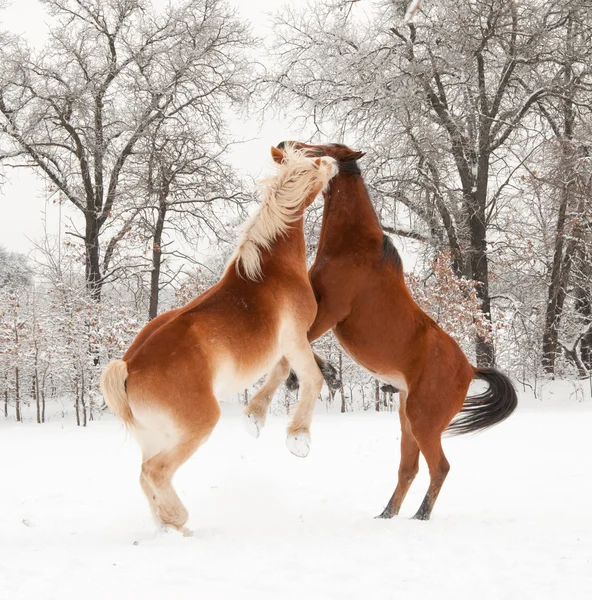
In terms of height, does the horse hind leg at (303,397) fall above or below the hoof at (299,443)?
above

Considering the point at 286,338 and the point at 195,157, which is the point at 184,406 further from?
the point at 195,157

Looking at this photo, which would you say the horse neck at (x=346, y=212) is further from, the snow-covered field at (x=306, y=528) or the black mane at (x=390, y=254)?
the snow-covered field at (x=306, y=528)

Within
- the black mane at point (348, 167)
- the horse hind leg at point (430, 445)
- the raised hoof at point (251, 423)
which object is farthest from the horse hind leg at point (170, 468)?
the black mane at point (348, 167)

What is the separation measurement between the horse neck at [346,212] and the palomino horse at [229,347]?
373 mm

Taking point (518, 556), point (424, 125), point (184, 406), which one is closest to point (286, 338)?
point (184, 406)

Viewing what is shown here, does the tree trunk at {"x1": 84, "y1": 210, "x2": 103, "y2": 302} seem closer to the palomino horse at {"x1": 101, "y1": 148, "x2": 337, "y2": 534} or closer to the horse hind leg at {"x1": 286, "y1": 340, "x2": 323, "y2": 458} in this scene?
the palomino horse at {"x1": 101, "y1": 148, "x2": 337, "y2": 534}

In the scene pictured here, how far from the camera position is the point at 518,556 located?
3492 mm

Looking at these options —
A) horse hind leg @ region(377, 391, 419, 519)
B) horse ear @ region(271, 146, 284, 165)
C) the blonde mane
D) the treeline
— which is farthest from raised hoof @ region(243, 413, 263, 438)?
the treeline

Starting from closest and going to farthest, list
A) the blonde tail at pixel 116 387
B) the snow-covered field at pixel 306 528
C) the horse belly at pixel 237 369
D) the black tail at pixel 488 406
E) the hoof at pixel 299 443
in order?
1. the snow-covered field at pixel 306 528
2. the blonde tail at pixel 116 387
3. the horse belly at pixel 237 369
4. the hoof at pixel 299 443
5. the black tail at pixel 488 406

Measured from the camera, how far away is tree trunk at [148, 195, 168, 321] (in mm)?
18906

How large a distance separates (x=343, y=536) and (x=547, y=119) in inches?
701

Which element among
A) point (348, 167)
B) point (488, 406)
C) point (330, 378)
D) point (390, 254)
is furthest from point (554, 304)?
point (330, 378)

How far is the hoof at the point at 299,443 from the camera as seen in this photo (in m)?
4.38

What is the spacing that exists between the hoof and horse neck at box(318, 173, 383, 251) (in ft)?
4.98
